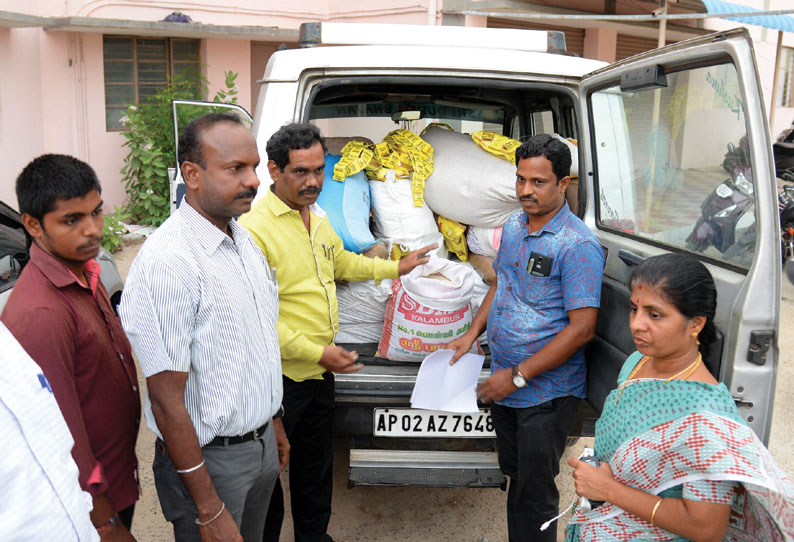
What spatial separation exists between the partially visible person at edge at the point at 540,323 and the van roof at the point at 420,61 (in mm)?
603

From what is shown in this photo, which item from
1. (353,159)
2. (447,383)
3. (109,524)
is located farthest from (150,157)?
(109,524)

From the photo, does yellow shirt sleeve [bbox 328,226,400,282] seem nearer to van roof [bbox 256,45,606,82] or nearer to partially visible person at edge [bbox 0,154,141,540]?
van roof [bbox 256,45,606,82]

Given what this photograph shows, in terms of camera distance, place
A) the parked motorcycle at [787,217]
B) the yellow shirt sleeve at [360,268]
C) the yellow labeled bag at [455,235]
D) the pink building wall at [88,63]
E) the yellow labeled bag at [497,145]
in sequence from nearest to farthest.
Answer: the yellow shirt sleeve at [360,268]
the yellow labeled bag at [497,145]
the yellow labeled bag at [455,235]
the parked motorcycle at [787,217]
the pink building wall at [88,63]

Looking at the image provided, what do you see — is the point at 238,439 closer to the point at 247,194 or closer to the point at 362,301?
the point at 247,194

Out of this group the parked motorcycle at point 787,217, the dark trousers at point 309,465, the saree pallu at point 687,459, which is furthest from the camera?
the parked motorcycle at point 787,217

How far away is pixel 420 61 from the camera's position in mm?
2918

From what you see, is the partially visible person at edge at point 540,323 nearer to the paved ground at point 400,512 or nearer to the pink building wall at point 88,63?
the paved ground at point 400,512

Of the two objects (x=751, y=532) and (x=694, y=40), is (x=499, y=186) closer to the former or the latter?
(x=694, y=40)

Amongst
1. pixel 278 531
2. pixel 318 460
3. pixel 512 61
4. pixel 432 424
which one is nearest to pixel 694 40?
pixel 512 61

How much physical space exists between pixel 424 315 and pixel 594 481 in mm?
1377

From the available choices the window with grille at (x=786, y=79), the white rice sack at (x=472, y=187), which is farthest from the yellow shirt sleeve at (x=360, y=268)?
the window with grille at (x=786, y=79)

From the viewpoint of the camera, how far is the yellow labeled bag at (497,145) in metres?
3.38

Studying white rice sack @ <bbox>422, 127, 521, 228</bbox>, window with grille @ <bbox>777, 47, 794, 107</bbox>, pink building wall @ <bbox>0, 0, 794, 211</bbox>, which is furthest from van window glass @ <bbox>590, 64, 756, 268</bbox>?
window with grille @ <bbox>777, 47, 794, 107</bbox>

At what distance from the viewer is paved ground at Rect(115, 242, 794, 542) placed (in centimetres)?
321
